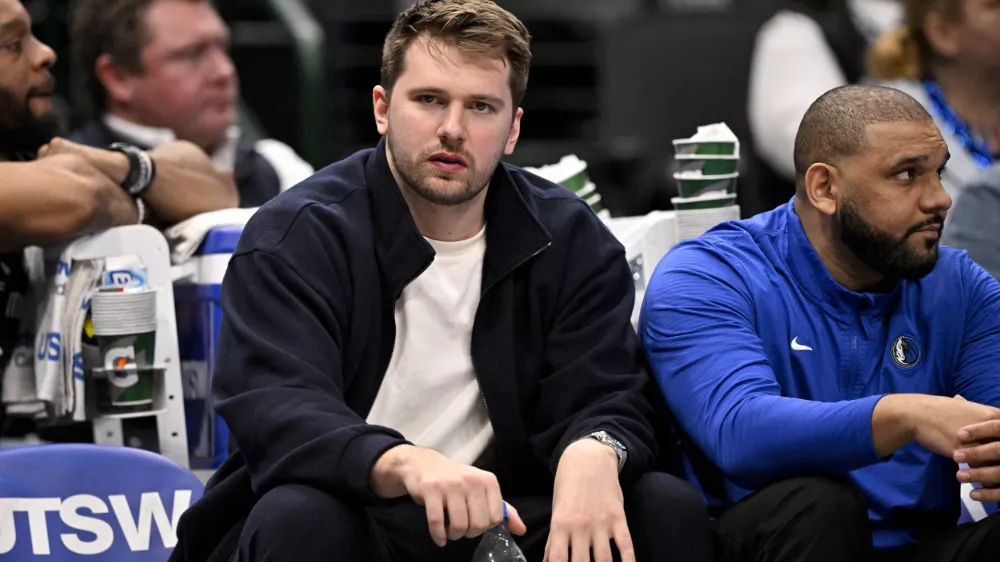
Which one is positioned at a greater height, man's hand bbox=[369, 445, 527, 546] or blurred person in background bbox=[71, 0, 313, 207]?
blurred person in background bbox=[71, 0, 313, 207]

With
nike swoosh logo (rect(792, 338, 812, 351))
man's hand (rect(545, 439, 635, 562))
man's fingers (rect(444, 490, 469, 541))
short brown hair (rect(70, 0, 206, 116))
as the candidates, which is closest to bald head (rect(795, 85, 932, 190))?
nike swoosh logo (rect(792, 338, 812, 351))

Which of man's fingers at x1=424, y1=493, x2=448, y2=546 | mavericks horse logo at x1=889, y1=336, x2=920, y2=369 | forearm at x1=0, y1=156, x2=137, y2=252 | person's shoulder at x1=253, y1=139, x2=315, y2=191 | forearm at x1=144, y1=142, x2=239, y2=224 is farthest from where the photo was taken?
person's shoulder at x1=253, y1=139, x2=315, y2=191

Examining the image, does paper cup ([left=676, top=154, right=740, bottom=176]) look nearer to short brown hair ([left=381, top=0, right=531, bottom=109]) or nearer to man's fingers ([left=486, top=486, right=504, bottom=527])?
short brown hair ([left=381, top=0, right=531, bottom=109])

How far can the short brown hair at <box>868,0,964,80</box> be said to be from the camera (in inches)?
180

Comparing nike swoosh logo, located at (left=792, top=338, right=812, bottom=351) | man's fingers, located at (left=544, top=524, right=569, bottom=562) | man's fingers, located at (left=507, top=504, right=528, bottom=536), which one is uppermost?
nike swoosh logo, located at (left=792, top=338, right=812, bottom=351)

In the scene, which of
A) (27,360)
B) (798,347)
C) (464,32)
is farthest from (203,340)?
(798,347)

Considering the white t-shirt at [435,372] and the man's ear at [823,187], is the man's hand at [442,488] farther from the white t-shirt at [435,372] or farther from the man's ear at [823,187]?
the man's ear at [823,187]

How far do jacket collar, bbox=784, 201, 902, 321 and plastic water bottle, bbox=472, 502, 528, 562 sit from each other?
72cm

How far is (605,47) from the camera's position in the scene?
541cm

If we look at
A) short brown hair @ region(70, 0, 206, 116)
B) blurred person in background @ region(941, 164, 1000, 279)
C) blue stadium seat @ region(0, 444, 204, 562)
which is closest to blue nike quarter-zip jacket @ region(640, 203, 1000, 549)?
blurred person in background @ region(941, 164, 1000, 279)

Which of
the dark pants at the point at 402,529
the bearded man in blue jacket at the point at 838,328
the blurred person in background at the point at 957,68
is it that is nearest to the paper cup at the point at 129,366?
the dark pants at the point at 402,529

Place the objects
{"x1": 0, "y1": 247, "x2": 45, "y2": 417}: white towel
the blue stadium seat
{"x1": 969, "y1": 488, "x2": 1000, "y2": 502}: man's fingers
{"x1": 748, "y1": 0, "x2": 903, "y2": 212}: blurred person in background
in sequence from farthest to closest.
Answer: {"x1": 748, "y1": 0, "x2": 903, "y2": 212}: blurred person in background
{"x1": 0, "y1": 247, "x2": 45, "y2": 417}: white towel
the blue stadium seat
{"x1": 969, "y1": 488, "x2": 1000, "y2": 502}: man's fingers

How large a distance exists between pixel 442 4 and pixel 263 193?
2.24m

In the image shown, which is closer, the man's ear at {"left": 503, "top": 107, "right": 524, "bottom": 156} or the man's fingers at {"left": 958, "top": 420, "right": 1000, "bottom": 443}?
the man's fingers at {"left": 958, "top": 420, "right": 1000, "bottom": 443}
